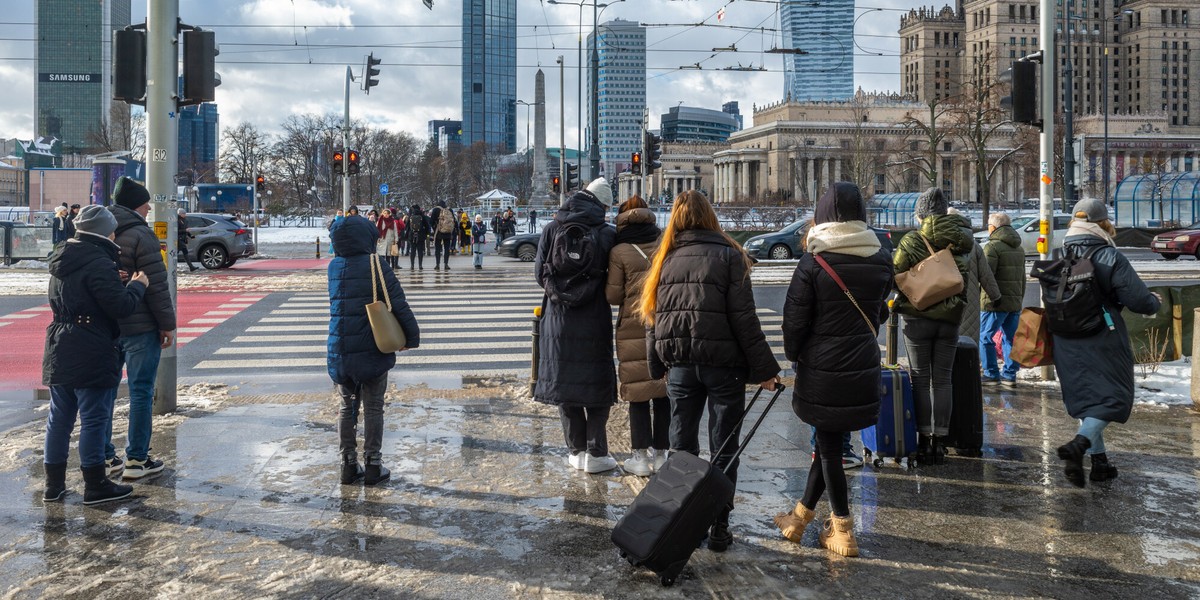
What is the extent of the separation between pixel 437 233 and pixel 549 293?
22.8 meters

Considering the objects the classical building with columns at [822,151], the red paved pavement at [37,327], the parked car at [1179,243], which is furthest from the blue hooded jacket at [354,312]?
the classical building with columns at [822,151]

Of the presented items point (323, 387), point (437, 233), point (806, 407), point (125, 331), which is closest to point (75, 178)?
point (437, 233)

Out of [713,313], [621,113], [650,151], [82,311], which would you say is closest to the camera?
[713,313]

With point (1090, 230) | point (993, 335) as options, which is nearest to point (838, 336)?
point (1090, 230)

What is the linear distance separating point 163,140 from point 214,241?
20982 millimetres

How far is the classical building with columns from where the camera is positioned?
122 m

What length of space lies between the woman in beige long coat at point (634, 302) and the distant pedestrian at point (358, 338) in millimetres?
1304

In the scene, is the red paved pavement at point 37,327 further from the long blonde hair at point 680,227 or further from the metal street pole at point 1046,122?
the metal street pole at point 1046,122

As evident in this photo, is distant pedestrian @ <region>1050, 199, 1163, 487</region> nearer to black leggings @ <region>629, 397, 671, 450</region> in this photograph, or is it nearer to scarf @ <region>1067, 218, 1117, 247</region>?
scarf @ <region>1067, 218, 1117, 247</region>

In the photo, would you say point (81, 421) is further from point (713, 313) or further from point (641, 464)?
point (713, 313)

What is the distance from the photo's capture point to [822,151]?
12825 cm

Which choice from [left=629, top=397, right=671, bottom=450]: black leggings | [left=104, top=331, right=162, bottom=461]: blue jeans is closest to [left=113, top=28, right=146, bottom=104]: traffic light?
[left=104, top=331, right=162, bottom=461]: blue jeans

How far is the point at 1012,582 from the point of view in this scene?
16.1 ft

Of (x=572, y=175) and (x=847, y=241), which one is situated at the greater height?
(x=572, y=175)
